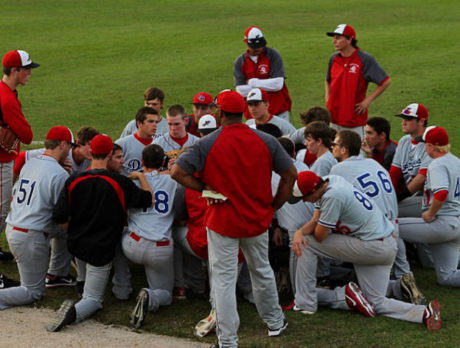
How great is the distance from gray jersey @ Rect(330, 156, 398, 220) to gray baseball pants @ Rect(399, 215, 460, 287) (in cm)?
45

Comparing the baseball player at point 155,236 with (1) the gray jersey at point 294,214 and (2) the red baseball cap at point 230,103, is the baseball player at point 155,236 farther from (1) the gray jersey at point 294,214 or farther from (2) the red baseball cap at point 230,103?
(2) the red baseball cap at point 230,103

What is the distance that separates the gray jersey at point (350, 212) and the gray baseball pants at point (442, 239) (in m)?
0.66

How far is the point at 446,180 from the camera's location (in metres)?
6.43

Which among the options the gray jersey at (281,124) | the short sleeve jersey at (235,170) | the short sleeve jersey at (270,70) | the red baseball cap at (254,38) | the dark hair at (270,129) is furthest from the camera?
the short sleeve jersey at (270,70)

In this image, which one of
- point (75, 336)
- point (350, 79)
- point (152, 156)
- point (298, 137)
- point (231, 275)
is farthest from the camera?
point (350, 79)

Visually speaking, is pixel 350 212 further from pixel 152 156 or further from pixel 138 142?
pixel 138 142

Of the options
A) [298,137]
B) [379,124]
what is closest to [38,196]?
[298,137]

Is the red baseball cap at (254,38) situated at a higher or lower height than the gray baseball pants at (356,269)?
higher

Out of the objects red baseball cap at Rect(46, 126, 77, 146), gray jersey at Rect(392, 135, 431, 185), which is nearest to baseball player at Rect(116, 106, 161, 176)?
red baseball cap at Rect(46, 126, 77, 146)

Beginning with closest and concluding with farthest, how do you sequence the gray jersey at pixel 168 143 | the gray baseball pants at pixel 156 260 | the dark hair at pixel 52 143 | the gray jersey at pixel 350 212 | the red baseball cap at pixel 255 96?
the gray jersey at pixel 350 212 < the gray baseball pants at pixel 156 260 < the dark hair at pixel 52 143 < the gray jersey at pixel 168 143 < the red baseball cap at pixel 255 96

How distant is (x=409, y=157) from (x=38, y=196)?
3852 mm

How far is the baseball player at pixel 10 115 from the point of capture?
6.79m

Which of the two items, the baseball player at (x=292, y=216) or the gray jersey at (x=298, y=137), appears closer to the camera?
the baseball player at (x=292, y=216)

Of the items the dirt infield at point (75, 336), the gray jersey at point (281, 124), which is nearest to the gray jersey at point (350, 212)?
the dirt infield at point (75, 336)
